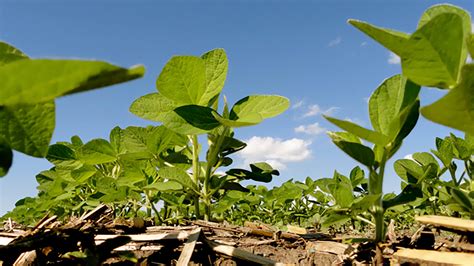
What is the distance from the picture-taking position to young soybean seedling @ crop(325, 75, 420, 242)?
0.69 meters

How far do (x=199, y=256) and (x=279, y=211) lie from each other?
1756 mm

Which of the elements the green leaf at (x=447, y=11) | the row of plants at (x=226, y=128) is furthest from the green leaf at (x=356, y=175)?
the green leaf at (x=447, y=11)

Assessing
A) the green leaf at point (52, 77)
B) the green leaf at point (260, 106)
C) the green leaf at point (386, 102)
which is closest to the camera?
the green leaf at point (52, 77)

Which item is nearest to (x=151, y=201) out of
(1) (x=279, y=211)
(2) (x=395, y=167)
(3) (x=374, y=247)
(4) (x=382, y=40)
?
(2) (x=395, y=167)

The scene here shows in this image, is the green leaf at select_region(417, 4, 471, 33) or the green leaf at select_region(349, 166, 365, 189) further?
the green leaf at select_region(349, 166, 365, 189)

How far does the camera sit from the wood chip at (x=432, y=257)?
2.05 ft

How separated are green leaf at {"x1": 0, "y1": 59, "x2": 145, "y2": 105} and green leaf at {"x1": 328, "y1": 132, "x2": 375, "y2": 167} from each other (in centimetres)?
39

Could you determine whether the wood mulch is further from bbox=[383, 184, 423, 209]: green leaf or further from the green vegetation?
the green vegetation

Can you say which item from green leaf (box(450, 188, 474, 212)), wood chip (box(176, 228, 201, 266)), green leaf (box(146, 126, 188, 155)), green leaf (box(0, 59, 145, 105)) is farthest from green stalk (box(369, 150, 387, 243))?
green leaf (box(146, 126, 188, 155))

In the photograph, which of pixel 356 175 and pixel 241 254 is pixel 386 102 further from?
pixel 356 175

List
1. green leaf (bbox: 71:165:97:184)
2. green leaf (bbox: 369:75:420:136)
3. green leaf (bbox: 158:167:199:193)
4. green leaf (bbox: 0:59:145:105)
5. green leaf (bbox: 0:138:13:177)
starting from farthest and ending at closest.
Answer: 1. green leaf (bbox: 71:165:97:184)
2. green leaf (bbox: 158:167:199:193)
3. green leaf (bbox: 369:75:420:136)
4. green leaf (bbox: 0:138:13:177)
5. green leaf (bbox: 0:59:145:105)

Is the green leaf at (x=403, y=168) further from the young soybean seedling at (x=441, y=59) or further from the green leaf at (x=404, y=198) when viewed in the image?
the young soybean seedling at (x=441, y=59)

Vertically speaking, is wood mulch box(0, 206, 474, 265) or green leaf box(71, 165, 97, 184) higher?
green leaf box(71, 165, 97, 184)

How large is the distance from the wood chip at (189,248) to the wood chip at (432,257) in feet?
1.16
